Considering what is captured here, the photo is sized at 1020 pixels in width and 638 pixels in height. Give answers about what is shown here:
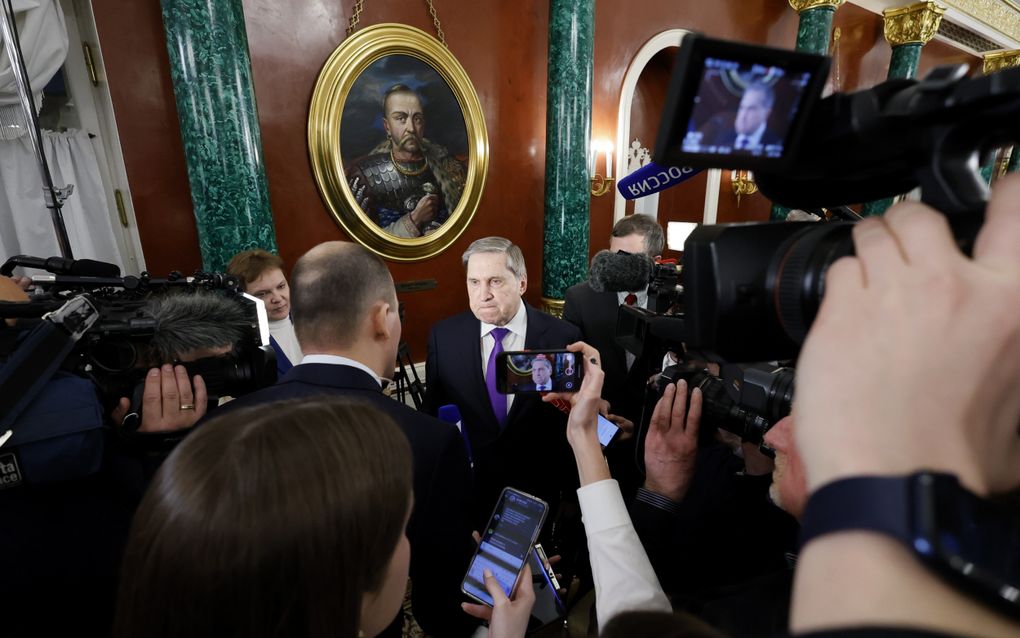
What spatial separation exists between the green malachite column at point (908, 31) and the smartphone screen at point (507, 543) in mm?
7064

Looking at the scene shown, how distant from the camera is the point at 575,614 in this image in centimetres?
159

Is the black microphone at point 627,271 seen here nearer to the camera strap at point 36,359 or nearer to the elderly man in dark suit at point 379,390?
the elderly man in dark suit at point 379,390

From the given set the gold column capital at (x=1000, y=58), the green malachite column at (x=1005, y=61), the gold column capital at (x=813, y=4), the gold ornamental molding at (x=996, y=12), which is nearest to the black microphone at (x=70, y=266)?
the gold column capital at (x=813, y=4)

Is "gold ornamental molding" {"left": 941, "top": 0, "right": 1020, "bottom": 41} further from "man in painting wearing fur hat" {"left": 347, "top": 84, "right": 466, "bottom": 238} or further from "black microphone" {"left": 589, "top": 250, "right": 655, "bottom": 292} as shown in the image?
"black microphone" {"left": 589, "top": 250, "right": 655, "bottom": 292}

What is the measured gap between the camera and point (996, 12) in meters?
7.45

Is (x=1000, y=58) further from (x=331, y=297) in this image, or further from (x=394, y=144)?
(x=331, y=297)

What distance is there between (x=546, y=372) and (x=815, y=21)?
614 cm

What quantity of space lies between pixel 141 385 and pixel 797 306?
1.34 meters

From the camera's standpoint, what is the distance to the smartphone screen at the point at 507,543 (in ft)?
3.74

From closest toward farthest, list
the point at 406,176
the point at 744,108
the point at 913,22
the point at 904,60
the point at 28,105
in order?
the point at 744,108, the point at 28,105, the point at 406,176, the point at 913,22, the point at 904,60

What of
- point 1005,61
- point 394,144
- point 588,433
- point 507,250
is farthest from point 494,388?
point 1005,61

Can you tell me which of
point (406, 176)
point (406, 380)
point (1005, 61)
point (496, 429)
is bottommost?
point (406, 380)

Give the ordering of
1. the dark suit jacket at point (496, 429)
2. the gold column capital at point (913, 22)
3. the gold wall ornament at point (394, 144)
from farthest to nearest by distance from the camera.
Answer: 1. the gold column capital at point (913, 22)
2. the gold wall ornament at point (394, 144)
3. the dark suit jacket at point (496, 429)

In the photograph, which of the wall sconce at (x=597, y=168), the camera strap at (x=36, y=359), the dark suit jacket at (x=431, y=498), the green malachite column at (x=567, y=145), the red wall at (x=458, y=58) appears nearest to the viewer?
the camera strap at (x=36, y=359)
